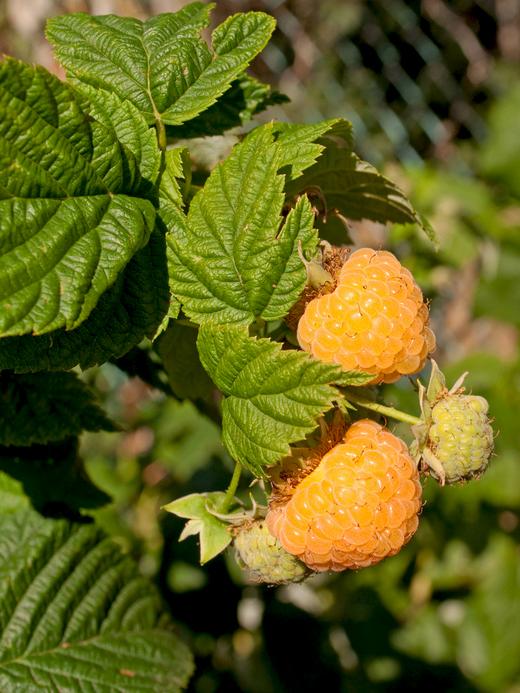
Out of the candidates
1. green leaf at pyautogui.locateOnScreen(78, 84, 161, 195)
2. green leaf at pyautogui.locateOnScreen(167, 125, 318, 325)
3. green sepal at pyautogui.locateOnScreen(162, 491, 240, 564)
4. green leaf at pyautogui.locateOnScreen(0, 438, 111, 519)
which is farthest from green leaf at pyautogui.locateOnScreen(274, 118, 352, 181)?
green leaf at pyautogui.locateOnScreen(0, 438, 111, 519)

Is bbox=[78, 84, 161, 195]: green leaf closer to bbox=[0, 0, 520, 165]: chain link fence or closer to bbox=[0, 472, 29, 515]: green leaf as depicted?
bbox=[0, 472, 29, 515]: green leaf

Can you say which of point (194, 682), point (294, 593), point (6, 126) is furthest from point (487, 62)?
point (6, 126)

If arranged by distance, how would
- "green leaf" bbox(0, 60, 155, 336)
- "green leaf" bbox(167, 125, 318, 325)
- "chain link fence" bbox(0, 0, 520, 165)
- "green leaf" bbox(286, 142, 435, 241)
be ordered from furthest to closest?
"chain link fence" bbox(0, 0, 520, 165)
"green leaf" bbox(286, 142, 435, 241)
"green leaf" bbox(167, 125, 318, 325)
"green leaf" bbox(0, 60, 155, 336)

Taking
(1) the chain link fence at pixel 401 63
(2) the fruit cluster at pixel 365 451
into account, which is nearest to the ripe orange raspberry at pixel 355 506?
(2) the fruit cluster at pixel 365 451

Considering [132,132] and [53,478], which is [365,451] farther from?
[53,478]

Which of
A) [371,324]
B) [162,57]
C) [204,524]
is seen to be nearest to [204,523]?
[204,524]
